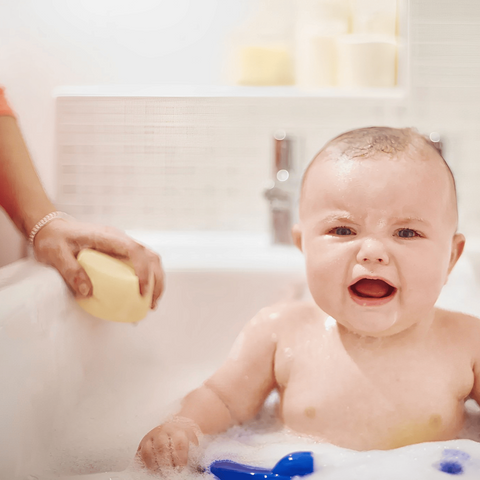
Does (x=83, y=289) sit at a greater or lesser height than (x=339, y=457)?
greater

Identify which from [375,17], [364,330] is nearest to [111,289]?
[364,330]

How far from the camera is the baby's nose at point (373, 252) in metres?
0.62

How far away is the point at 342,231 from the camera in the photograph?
2.15 feet

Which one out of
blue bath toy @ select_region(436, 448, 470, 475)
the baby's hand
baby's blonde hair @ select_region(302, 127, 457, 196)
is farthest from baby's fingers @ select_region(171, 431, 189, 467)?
baby's blonde hair @ select_region(302, 127, 457, 196)

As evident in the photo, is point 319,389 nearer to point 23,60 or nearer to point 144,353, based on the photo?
point 144,353

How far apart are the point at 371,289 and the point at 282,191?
488 millimetres

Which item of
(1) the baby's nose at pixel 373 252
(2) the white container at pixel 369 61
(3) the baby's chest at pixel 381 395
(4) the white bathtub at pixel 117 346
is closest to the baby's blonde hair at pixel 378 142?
(1) the baby's nose at pixel 373 252

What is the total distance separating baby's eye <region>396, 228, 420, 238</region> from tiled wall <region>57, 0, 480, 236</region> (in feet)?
1.28

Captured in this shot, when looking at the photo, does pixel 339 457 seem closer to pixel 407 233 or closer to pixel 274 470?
pixel 274 470

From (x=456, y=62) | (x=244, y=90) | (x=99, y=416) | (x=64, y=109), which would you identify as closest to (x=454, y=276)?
(x=456, y=62)

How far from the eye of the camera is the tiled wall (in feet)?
3.34

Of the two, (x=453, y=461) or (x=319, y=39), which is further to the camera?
(x=319, y=39)

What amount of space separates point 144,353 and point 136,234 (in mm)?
226

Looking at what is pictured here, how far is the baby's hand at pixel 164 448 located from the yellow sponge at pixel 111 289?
21 centimetres
